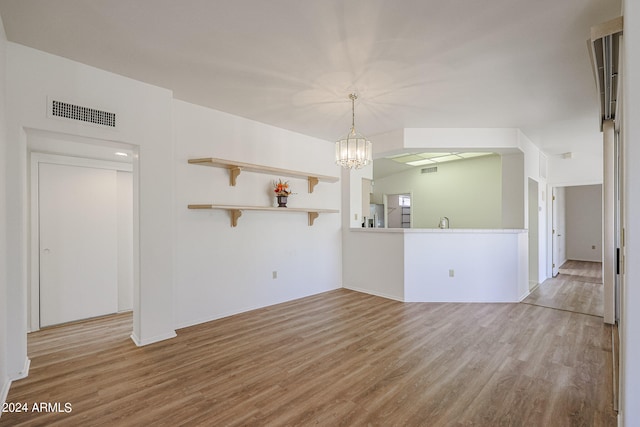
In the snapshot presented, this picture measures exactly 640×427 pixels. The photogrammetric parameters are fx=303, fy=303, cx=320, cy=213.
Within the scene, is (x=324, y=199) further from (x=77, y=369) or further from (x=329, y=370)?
(x=77, y=369)

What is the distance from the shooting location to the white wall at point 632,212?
1.32m

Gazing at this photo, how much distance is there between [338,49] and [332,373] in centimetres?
268

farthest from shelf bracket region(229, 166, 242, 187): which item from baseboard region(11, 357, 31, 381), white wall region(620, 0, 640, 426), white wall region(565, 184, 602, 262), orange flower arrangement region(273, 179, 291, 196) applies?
white wall region(565, 184, 602, 262)

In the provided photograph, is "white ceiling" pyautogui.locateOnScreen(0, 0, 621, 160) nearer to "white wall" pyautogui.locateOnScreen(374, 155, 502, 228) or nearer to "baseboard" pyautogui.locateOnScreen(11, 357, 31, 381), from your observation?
"baseboard" pyautogui.locateOnScreen(11, 357, 31, 381)

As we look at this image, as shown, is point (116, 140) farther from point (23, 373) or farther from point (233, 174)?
point (23, 373)

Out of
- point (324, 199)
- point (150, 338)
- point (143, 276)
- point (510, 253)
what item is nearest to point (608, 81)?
point (510, 253)

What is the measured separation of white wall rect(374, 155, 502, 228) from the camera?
6.92m

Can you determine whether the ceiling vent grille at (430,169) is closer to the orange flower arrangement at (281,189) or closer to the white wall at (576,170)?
the white wall at (576,170)

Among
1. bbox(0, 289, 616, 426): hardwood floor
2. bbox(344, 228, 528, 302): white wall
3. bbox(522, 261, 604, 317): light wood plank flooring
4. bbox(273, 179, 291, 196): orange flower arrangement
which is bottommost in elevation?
bbox(522, 261, 604, 317): light wood plank flooring

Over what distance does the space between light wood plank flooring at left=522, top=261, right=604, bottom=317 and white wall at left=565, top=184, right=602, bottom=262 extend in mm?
2161

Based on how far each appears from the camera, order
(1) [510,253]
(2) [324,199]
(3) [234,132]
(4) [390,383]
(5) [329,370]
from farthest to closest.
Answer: (2) [324,199]
(1) [510,253]
(3) [234,132]
(5) [329,370]
(4) [390,383]

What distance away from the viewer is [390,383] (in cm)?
238

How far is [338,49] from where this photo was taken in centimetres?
249

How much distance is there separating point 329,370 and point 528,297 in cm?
401
